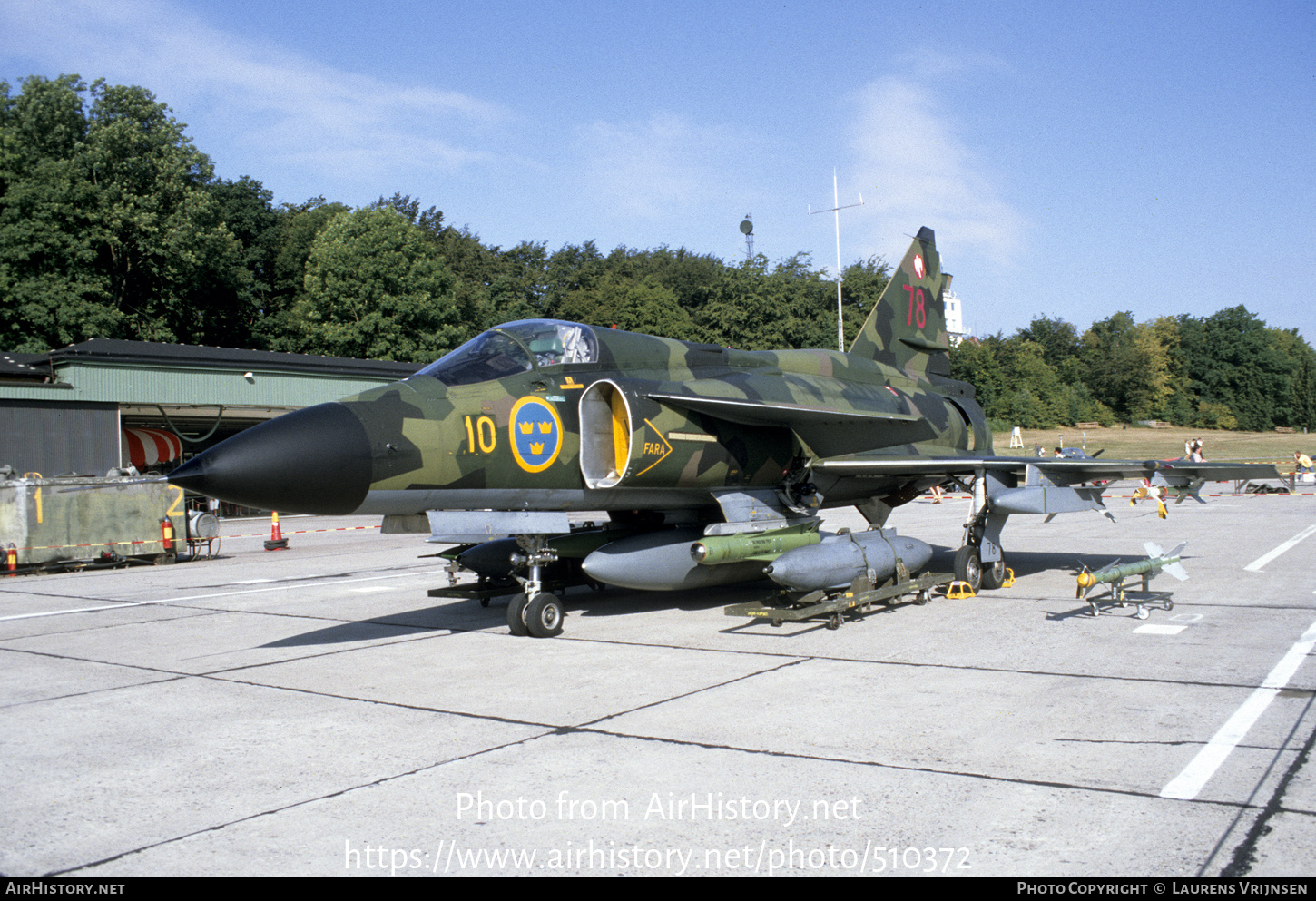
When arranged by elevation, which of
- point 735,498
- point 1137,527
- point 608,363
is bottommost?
point 1137,527

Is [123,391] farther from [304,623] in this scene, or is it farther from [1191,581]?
[1191,581]

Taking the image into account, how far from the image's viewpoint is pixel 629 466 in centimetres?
829

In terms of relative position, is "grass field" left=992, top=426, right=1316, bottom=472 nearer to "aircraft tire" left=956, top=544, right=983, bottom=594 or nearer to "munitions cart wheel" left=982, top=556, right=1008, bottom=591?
"munitions cart wheel" left=982, top=556, right=1008, bottom=591

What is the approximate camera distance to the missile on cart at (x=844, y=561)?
8547 mm

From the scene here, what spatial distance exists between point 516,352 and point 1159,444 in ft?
190

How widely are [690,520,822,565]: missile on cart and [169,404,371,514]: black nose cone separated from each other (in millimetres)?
3073

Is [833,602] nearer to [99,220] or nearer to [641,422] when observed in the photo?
[641,422]

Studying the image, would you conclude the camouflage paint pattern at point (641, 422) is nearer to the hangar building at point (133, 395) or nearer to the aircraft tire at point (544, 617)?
the aircraft tire at point (544, 617)

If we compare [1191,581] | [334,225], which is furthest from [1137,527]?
[334,225]

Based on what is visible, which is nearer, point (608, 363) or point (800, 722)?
point (800, 722)

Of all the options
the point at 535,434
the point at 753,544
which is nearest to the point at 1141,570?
the point at 753,544

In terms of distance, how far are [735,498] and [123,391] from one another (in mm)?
23163

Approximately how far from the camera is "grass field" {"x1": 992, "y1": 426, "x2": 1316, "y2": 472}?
5019 cm

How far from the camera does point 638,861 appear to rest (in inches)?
135
